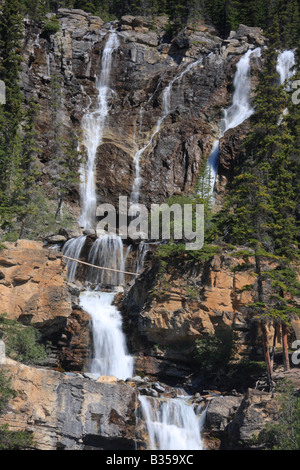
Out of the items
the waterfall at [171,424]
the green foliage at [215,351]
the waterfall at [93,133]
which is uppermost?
the waterfall at [93,133]

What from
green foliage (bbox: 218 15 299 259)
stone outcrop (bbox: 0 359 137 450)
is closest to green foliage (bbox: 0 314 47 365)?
stone outcrop (bbox: 0 359 137 450)

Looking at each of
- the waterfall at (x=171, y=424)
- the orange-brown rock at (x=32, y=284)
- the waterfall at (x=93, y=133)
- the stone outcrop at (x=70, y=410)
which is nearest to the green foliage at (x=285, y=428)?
the waterfall at (x=171, y=424)

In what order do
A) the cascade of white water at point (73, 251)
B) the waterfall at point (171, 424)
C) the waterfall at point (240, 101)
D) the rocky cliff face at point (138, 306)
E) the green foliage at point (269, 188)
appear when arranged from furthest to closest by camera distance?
1. the waterfall at point (240, 101)
2. the cascade of white water at point (73, 251)
3. the green foliage at point (269, 188)
4. the waterfall at point (171, 424)
5. the rocky cliff face at point (138, 306)

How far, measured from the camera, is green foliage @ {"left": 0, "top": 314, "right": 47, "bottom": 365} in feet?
71.6

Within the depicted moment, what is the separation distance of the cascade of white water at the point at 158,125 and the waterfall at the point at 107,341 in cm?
1580

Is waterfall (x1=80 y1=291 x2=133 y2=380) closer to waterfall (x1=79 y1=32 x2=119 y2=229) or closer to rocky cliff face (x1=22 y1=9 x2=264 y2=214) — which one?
waterfall (x1=79 y1=32 x2=119 y2=229)

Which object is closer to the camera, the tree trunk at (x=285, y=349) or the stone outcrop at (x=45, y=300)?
the tree trunk at (x=285, y=349)

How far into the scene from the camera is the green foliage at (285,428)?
683 inches

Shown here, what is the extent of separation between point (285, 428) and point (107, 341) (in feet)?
36.4

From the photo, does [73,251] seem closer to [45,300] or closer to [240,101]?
[45,300]

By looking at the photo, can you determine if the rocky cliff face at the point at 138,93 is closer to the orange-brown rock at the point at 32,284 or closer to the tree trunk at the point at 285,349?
the orange-brown rock at the point at 32,284

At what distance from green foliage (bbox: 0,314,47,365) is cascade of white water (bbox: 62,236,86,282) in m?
9.47

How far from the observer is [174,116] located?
4691 centimetres

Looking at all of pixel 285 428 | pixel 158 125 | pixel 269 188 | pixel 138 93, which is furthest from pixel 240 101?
pixel 285 428
